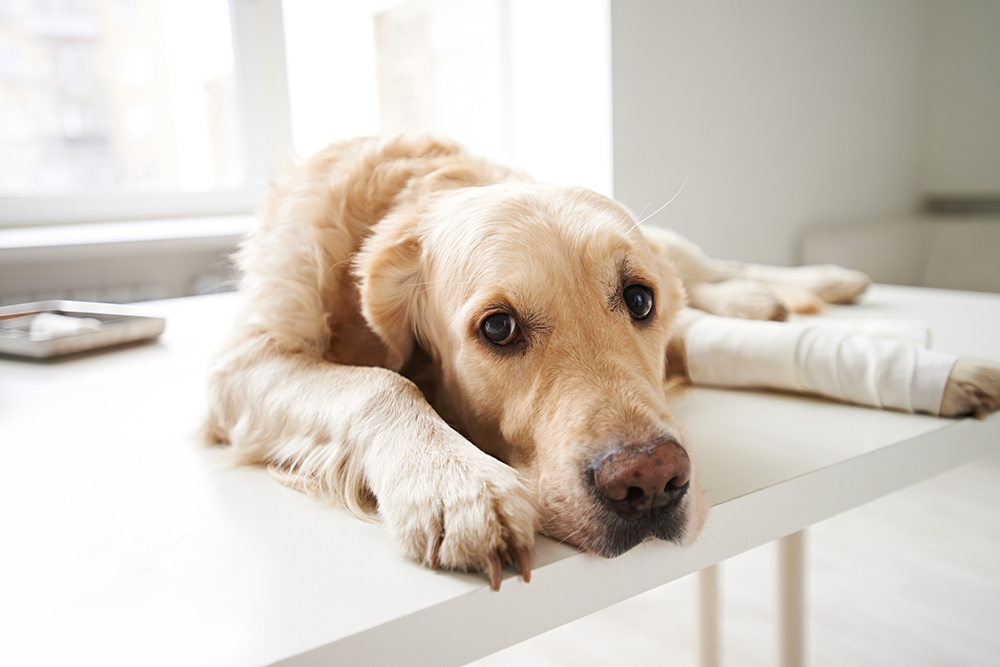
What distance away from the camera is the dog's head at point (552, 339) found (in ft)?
2.04

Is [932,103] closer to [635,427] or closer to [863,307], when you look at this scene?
[863,307]

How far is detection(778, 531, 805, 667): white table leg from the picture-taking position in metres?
1.28

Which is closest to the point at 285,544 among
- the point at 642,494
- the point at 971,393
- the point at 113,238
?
the point at 642,494

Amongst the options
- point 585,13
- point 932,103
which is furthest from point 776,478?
point 932,103

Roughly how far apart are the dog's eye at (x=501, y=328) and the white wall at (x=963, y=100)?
411 cm

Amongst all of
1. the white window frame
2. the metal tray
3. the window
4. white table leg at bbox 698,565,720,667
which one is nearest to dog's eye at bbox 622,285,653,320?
white table leg at bbox 698,565,720,667

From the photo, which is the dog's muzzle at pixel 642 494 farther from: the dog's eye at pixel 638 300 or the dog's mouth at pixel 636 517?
the dog's eye at pixel 638 300

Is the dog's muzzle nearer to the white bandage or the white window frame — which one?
the white bandage

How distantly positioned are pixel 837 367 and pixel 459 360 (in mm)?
541

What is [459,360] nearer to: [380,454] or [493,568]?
[380,454]

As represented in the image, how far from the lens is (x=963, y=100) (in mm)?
4074

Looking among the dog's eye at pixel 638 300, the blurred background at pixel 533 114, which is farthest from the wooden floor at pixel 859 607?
the blurred background at pixel 533 114

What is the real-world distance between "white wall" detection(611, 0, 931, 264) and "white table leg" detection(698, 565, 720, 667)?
2124 mm

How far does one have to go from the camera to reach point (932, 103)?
437 cm
